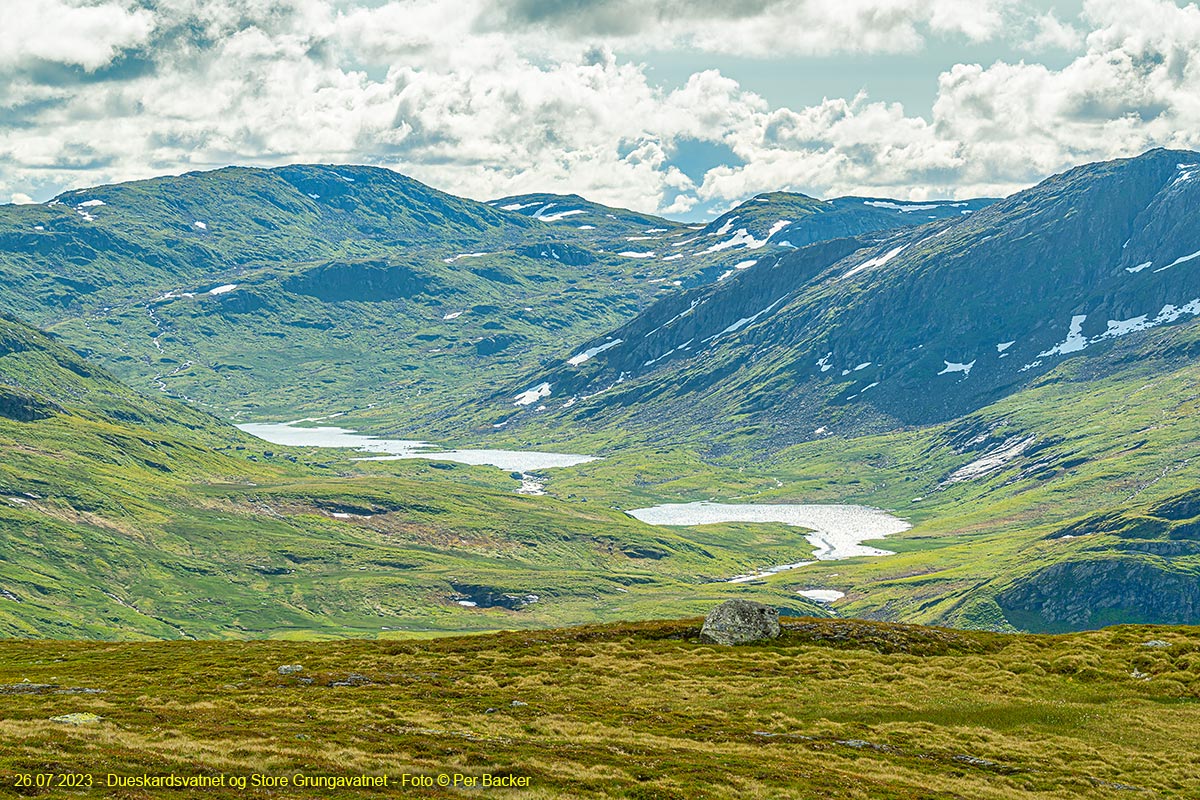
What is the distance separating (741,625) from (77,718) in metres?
59.7

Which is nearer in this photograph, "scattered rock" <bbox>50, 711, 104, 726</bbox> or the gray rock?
"scattered rock" <bbox>50, 711, 104, 726</bbox>

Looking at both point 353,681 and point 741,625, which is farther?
point 741,625

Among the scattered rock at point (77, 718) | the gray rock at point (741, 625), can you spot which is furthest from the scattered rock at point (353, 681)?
the gray rock at point (741, 625)

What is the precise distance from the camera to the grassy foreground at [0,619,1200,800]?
5275cm

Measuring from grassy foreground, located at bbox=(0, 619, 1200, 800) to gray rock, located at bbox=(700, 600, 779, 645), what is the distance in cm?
178

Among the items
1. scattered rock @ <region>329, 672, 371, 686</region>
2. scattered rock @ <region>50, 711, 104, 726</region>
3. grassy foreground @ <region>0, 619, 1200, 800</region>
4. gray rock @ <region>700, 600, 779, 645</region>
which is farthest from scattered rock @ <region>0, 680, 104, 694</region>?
gray rock @ <region>700, 600, 779, 645</region>

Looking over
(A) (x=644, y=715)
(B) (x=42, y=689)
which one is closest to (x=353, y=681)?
(B) (x=42, y=689)

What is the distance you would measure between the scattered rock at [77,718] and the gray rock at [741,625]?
186 ft

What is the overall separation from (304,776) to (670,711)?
103ft

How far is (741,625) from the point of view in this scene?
4090 inches

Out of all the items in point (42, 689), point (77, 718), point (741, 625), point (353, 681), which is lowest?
point (741, 625)

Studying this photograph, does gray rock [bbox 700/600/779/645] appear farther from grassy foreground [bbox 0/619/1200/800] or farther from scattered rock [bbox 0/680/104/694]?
scattered rock [bbox 0/680/104/694]

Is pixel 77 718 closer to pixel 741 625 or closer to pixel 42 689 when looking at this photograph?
pixel 42 689

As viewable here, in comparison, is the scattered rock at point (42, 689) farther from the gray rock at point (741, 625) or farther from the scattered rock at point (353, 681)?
the gray rock at point (741, 625)
